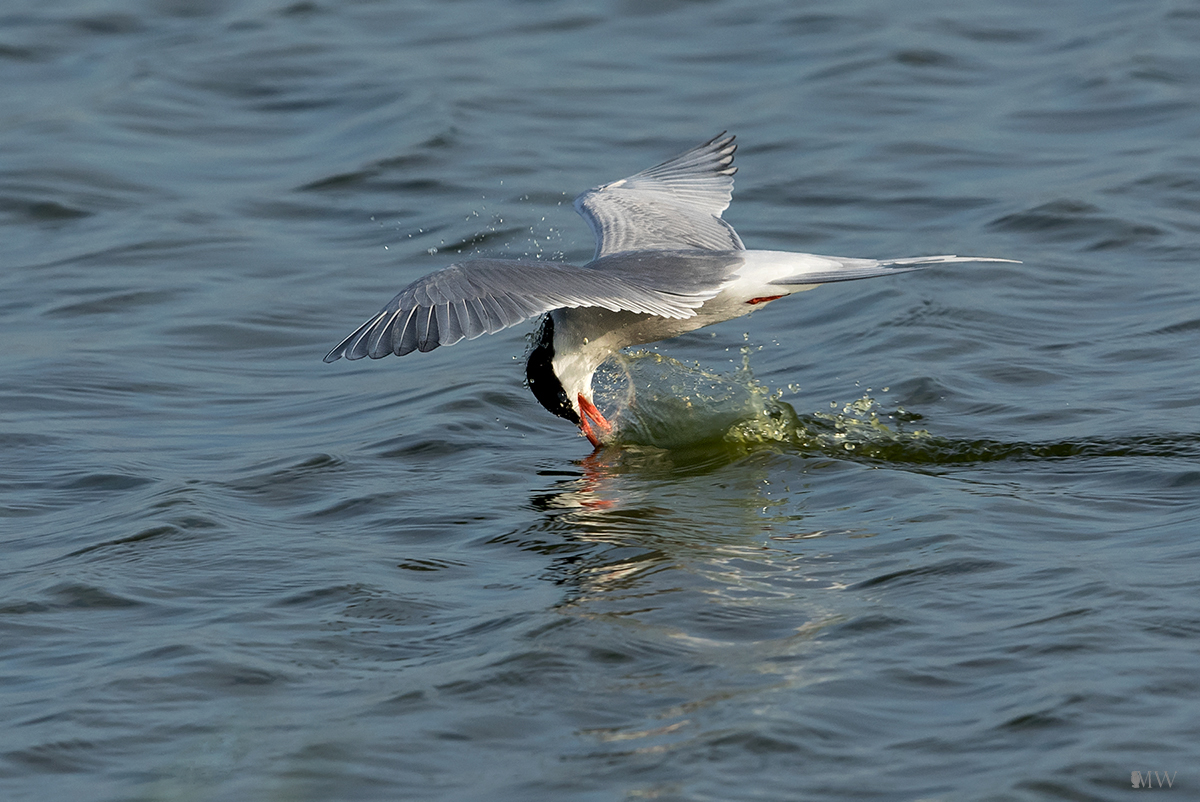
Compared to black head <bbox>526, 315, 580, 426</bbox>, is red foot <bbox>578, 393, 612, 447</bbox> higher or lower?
lower

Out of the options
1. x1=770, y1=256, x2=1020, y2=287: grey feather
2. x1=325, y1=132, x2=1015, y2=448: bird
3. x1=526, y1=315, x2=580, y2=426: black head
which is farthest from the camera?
x1=526, y1=315, x2=580, y2=426: black head

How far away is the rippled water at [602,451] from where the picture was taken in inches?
176

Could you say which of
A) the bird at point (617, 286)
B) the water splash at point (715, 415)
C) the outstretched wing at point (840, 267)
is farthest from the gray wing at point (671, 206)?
the outstretched wing at point (840, 267)

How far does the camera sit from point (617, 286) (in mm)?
6332

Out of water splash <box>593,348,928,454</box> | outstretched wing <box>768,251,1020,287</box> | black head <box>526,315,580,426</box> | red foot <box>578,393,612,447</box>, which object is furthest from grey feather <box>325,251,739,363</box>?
water splash <box>593,348,928,454</box>

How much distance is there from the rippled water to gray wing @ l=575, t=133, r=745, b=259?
1.99 ft

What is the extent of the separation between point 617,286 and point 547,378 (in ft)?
2.73

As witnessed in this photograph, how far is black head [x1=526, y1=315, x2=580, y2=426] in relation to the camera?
702cm

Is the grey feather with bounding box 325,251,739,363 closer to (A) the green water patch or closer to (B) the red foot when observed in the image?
(B) the red foot

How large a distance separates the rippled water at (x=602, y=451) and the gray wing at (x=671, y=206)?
1.99 ft

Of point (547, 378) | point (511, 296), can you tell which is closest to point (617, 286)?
point (511, 296)

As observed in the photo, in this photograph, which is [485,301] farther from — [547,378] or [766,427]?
[766,427]

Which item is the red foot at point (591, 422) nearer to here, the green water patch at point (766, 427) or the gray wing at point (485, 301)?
the green water patch at point (766, 427)

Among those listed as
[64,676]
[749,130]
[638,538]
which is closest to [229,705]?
[64,676]
